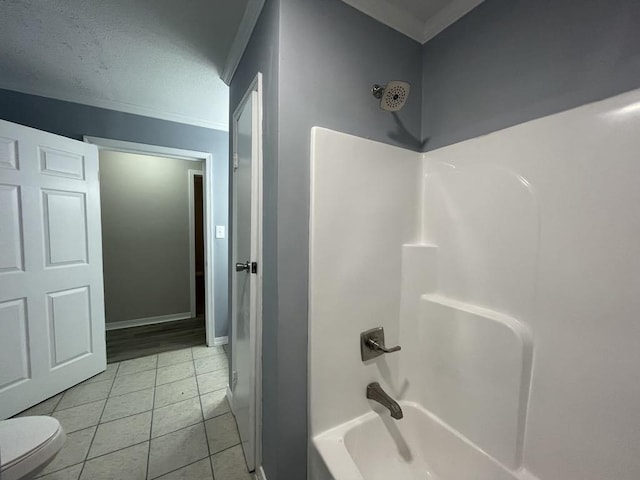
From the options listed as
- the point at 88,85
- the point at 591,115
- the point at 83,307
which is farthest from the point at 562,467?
the point at 88,85

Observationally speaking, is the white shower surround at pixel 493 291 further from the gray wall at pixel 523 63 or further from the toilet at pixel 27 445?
the toilet at pixel 27 445

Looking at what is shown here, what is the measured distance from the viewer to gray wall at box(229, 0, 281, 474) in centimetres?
92

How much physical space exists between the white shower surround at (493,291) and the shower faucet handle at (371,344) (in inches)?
1.4

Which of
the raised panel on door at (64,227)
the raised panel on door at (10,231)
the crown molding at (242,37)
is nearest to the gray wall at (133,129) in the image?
the raised panel on door at (64,227)

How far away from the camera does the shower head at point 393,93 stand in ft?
3.08

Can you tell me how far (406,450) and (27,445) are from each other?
5.00 ft

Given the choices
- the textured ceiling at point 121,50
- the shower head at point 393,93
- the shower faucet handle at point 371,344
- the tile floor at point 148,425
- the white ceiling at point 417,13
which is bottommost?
the tile floor at point 148,425

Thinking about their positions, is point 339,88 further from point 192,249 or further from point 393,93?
point 192,249

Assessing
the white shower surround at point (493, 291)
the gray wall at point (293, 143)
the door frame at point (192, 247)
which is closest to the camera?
the white shower surround at point (493, 291)

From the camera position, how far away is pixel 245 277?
125cm

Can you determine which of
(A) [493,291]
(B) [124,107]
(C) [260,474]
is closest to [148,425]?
(C) [260,474]

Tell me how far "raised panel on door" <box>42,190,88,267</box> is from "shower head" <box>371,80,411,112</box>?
7.45ft

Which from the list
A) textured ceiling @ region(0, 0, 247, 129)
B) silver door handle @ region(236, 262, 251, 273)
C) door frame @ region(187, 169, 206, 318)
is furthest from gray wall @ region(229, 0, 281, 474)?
door frame @ region(187, 169, 206, 318)

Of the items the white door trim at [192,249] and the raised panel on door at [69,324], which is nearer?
the raised panel on door at [69,324]
